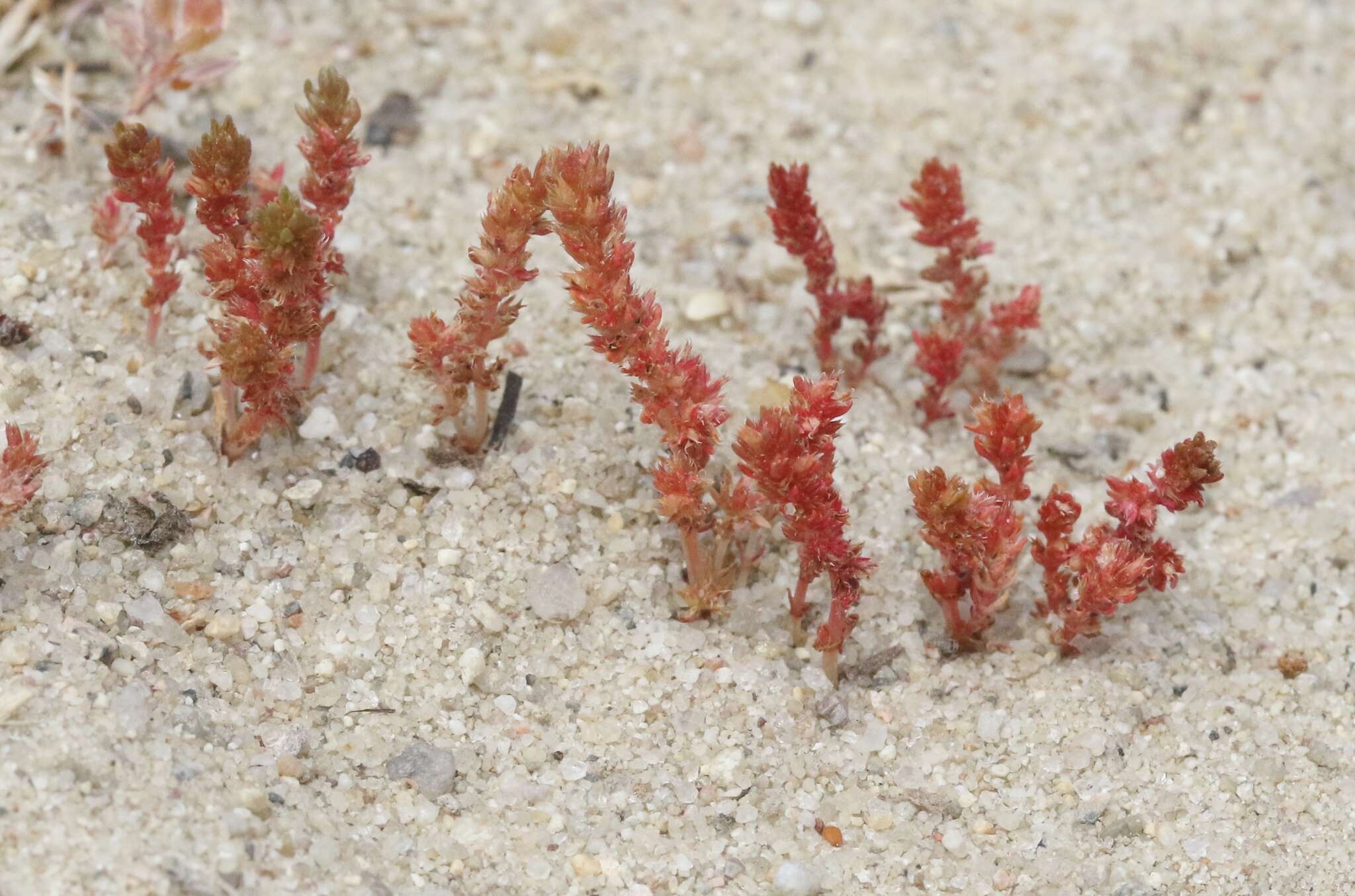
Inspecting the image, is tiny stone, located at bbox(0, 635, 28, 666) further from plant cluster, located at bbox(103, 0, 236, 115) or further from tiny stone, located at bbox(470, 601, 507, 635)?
plant cluster, located at bbox(103, 0, 236, 115)

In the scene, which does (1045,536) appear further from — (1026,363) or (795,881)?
(795,881)

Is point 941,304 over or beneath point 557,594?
over

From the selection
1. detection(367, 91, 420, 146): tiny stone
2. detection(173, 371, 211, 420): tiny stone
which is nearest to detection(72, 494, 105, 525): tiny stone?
detection(173, 371, 211, 420): tiny stone

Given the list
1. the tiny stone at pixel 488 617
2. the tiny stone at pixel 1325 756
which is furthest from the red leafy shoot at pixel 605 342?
the tiny stone at pixel 1325 756

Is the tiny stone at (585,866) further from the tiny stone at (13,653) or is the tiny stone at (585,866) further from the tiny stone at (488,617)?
the tiny stone at (13,653)

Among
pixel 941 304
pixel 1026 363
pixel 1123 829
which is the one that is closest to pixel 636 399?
Result: pixel 941 304

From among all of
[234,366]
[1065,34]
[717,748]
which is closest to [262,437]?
[234,366]

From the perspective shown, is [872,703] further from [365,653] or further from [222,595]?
[222,595]
